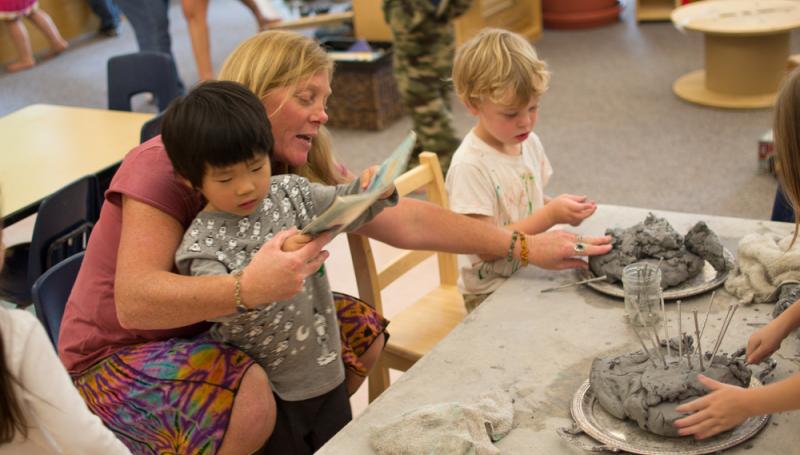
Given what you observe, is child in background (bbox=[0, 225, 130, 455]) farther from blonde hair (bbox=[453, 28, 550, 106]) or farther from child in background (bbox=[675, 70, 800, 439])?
blonde hair (bbox=[453, 28, 550, 106])

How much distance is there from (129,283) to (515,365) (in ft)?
2.31

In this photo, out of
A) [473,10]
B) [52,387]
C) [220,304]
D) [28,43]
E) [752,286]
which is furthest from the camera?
[28,43]

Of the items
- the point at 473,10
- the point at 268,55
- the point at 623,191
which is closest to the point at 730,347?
the point at 268,55

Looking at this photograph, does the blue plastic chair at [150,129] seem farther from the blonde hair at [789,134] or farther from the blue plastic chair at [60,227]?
the blonde hair at [789,134]

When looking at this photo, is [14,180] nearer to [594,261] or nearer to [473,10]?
[594,261]

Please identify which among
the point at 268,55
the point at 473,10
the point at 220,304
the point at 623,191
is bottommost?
the point at 623,191

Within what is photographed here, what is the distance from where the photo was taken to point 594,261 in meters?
1.90

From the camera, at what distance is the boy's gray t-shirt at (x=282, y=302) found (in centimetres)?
163

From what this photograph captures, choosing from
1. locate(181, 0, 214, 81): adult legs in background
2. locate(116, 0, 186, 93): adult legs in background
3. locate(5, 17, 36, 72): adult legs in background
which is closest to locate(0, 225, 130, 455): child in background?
locate(181, 0, 214, 81): adult legs in background

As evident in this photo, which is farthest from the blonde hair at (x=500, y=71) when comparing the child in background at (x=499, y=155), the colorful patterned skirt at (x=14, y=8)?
the colorful patterned skirt at (x=14, y=8)

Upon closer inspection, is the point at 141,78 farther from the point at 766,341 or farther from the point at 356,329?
the point at 766,341

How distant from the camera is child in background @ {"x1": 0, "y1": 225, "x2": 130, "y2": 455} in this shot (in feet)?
4.42

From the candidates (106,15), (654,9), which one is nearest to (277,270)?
(654,9)

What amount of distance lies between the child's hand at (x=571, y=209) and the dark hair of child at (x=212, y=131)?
2.48 ft
